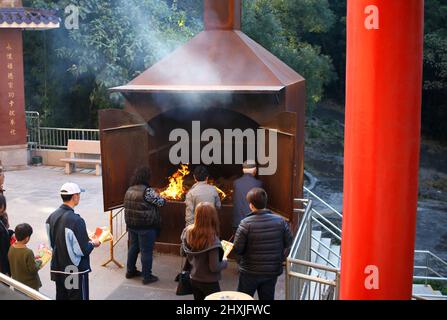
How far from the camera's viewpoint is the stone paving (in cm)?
726

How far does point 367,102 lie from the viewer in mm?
4492

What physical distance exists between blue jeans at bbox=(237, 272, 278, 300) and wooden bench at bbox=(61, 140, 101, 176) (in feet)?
30.9

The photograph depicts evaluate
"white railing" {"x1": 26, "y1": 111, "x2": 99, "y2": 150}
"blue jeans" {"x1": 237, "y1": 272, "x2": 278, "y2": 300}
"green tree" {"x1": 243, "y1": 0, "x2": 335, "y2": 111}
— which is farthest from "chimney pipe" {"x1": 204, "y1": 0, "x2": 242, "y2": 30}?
"green tree" {"x1": 243, "y1": 0, "x2": 335, "y2": 111}

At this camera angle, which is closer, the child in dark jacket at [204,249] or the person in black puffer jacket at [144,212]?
the child in dark jacket at [204,249]

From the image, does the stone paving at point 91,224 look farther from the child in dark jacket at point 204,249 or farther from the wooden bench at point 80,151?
the child in dark jacket at point 204,249

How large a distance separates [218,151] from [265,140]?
2.42 metres

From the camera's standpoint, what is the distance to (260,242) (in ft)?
18.4

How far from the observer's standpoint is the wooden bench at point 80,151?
579 inches

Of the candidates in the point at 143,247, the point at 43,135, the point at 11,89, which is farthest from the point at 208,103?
the point at 43,135

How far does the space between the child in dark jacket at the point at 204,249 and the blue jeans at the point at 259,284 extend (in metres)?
0.42

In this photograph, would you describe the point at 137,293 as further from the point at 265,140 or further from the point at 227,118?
the point at 227,118

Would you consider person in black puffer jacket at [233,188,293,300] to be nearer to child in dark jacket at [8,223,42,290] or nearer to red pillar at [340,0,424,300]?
red pillar at [340,0,424,300]

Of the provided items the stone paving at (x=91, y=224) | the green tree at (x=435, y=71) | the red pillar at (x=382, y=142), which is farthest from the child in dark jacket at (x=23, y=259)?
the green tree at (x=435, y=71)

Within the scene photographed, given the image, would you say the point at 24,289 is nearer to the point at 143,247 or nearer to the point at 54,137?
the point at 143,247
